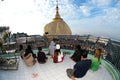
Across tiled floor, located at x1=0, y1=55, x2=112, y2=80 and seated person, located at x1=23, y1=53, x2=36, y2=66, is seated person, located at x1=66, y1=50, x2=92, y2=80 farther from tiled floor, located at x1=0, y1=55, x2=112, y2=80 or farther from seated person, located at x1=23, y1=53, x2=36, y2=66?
seated person, located at x1=23, y1=53, x2=36, y2=66

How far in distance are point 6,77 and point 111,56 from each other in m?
4.41

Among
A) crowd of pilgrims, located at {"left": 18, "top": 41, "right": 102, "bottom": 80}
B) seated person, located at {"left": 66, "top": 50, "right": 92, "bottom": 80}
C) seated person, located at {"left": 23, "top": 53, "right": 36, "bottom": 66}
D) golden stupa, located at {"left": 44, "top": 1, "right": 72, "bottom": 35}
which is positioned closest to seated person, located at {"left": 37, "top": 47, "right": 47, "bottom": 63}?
crowd of pilgrims, located at {"left": 18, "top": 41, "right": 102, "bottom": 80}

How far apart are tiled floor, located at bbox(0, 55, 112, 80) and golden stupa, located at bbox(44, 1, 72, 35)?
59.6 ft

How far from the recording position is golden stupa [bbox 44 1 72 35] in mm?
26031

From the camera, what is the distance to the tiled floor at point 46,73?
6.57 metres

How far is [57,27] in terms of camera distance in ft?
85.4

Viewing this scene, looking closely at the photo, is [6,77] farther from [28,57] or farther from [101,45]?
[101,45]

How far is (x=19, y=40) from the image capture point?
12227mm

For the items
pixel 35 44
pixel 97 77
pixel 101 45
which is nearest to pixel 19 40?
pixel 35 44

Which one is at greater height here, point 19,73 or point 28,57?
point 28,57

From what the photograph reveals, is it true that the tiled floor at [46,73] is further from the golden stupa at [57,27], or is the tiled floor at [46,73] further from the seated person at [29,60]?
the golden stupa at [57,27]

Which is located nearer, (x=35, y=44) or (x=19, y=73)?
(x=19, y=73)

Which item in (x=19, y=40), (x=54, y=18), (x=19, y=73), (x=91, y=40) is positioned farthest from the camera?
(x=54, y=18)

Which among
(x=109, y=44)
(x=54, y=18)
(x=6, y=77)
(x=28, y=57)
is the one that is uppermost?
(x=54, y=18)
